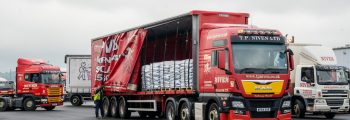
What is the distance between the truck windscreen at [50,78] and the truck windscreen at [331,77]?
56.5 feet

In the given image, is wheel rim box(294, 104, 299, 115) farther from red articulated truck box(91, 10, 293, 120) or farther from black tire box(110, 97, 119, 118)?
black tire box(110, 97, 119, 118)

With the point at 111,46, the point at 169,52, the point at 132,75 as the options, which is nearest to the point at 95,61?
the point at 111,46

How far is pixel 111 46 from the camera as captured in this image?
26.6 m

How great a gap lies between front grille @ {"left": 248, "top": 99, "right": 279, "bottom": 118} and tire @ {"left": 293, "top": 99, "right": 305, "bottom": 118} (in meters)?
8.15

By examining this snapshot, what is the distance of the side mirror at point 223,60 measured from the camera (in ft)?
57.0

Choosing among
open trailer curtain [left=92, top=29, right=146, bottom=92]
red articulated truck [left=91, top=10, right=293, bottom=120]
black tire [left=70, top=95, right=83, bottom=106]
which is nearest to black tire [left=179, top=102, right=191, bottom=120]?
red articulated truck [left=91, top=10, right=293, bottom=120]

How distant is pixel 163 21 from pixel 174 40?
75 centimetres

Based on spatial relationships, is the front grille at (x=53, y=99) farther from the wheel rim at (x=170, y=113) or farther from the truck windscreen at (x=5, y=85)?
the wheel rim at (x=170, y=113)

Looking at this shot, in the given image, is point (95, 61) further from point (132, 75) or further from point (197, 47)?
point (197, 47)

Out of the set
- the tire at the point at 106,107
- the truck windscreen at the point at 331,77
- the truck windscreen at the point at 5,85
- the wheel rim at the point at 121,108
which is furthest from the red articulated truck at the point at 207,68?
the truck windscreen at the point at 5,85

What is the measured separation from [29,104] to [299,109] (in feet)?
56.3

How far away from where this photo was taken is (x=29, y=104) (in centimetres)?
3619

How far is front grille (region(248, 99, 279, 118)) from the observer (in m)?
17.5

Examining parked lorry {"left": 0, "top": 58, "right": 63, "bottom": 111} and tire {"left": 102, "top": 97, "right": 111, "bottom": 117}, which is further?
parked lorry {"left": 0, "top": 58, "right": 63, "bottom": 111}
